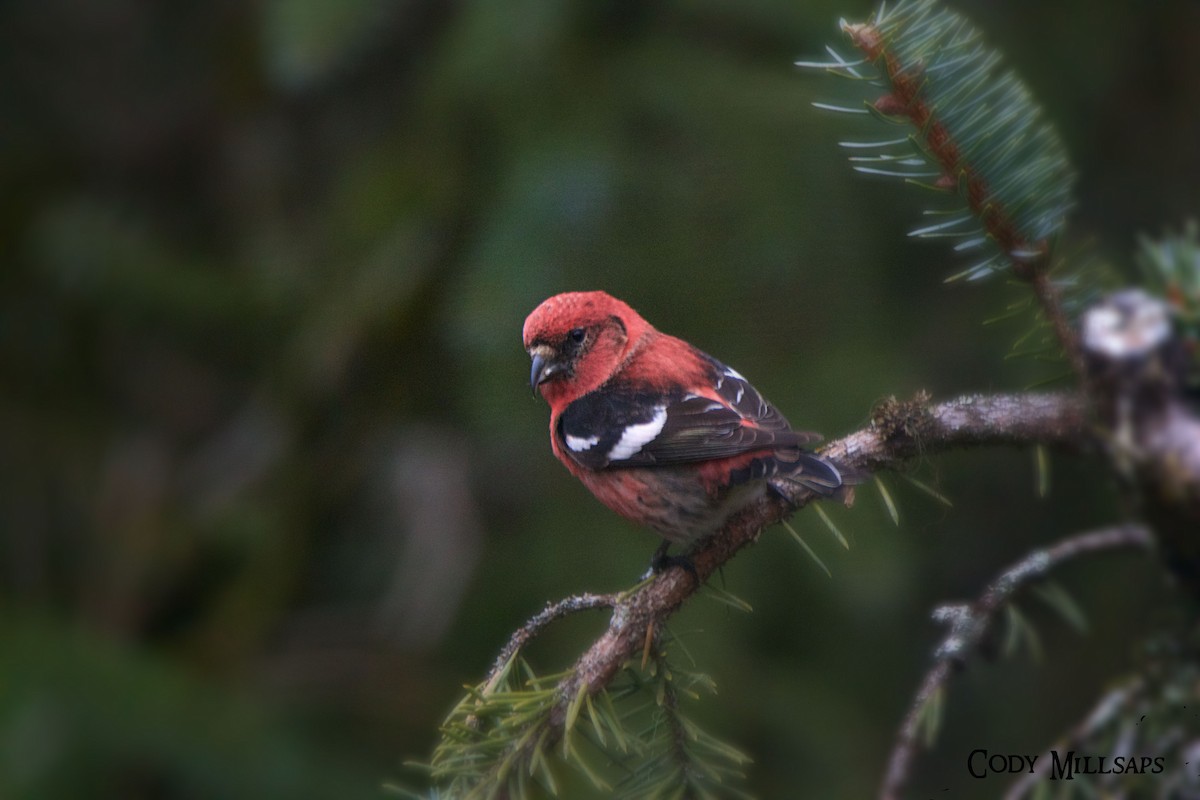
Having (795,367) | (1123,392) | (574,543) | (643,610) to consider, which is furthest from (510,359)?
(1123,392)

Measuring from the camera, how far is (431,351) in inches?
116

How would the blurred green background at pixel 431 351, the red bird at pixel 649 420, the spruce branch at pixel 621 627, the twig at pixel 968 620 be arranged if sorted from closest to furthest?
the twig at pixel 968 620, the spruce branch at pixel 621 627, the red bird at pixel 649 420, the blurred green background at pixel 431 351

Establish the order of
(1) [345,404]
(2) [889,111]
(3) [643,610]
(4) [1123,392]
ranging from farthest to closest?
(1) [345,404]
(3) [643,610]
(2) [889,111]
(4) [1123,392]

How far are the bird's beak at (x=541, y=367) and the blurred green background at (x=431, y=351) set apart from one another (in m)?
0.07

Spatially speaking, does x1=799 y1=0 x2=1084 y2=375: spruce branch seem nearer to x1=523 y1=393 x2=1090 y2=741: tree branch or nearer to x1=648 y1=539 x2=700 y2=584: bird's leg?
x1=523 y1=393 x2=1090 y2=741: tree branch

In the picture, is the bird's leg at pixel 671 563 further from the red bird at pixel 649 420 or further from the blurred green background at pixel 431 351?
the blurred green background at pixel 431 351

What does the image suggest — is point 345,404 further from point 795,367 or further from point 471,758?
point 471,758

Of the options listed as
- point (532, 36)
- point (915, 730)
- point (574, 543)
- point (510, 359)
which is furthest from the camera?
point (574, 543)

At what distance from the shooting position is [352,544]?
386 cm

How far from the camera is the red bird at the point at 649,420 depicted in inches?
93.4

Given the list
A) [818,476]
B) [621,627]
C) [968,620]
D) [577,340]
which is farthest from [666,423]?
[968,620]

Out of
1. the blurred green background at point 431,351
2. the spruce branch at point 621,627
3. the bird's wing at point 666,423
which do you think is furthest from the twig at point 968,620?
the bird's wing at point 666,423

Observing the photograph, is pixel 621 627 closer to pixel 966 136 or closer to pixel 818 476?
pixel 818 476

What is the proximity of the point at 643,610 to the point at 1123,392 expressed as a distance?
2.97 feet
